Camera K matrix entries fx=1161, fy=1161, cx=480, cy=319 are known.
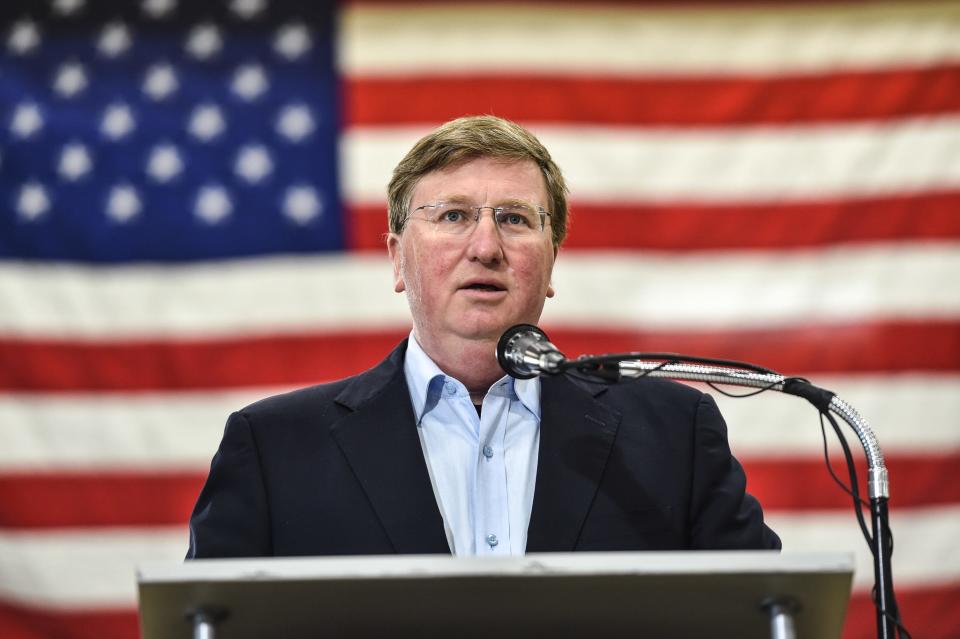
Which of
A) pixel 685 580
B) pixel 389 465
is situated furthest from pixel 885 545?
pixel 389 465

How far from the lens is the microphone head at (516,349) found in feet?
5.59

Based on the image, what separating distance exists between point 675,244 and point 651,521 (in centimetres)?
215

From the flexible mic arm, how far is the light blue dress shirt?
340mm

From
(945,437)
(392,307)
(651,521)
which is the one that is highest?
(392,307)

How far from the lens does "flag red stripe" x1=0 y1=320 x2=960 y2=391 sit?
3842 millimetres

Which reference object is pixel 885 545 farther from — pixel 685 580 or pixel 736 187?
pixel 736 187

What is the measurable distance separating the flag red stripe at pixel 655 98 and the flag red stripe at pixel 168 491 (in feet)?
3.57

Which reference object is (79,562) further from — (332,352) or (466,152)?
(466,152)

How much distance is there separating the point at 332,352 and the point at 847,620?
190 cm

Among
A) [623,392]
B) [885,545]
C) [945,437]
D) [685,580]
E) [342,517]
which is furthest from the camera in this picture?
[945,437]

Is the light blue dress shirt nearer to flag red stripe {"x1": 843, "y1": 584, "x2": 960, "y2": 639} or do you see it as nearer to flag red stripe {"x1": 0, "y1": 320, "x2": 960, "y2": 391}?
flag red stripe {"x1": 0, "y1": 320, "x2": 960, "y2": 391}

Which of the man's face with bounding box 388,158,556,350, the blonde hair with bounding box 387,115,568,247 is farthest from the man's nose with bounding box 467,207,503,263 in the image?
the blonde hair with bounding box 387,115,568,247

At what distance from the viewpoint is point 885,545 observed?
5.05 feet

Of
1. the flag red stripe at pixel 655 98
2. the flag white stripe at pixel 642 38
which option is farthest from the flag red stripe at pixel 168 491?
the flag white stripe at pixel 642 38
